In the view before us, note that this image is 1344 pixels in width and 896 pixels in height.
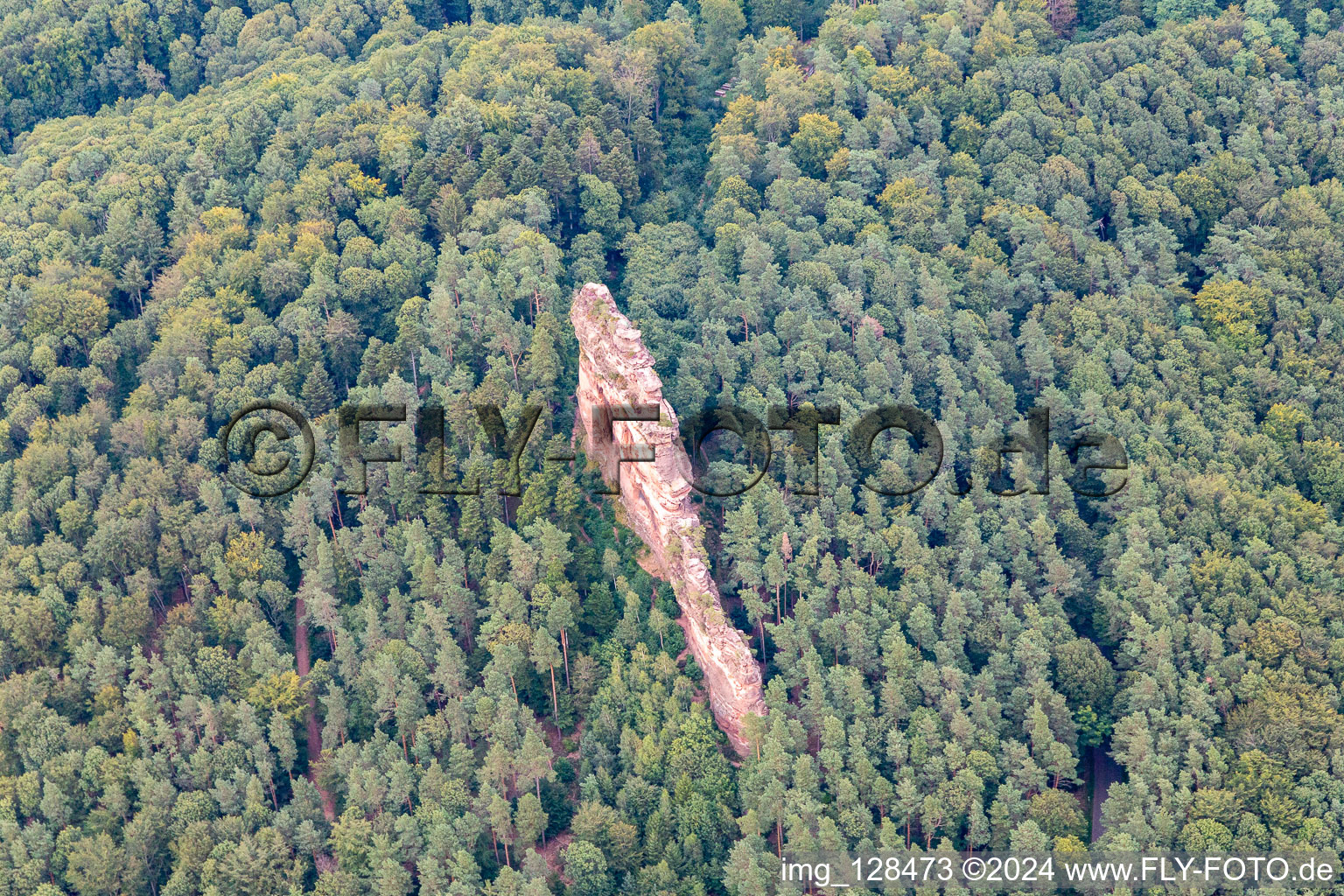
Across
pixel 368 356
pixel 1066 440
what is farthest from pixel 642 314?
pixel 1066 440

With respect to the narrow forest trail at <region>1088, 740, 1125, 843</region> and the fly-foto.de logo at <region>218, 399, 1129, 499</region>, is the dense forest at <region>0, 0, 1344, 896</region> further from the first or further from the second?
the narrow forest trail at <region>1088, 740, 1125, 843</region>

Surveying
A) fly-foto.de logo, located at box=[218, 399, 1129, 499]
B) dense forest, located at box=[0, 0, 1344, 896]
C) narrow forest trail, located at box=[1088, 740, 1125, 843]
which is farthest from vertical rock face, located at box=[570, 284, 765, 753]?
narrow forest trail, located at box=[1088, 740, 1125, 843]

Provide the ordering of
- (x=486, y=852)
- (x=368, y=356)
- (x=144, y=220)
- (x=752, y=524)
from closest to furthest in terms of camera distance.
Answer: (x=486, y=852), (x=752, y=524), (x=368, y=356), (x=144, y=220)

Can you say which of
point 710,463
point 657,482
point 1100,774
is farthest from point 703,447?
point 1100,774

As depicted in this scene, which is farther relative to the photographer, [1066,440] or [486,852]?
[1066,440]

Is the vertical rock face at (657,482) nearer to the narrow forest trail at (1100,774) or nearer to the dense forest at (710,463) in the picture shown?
the dense forest at (710,463)

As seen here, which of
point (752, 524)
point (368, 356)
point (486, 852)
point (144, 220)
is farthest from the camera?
point (144, 220)

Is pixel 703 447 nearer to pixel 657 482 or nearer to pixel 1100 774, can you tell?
→ pixel 657 482

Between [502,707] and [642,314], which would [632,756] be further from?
[642,314]

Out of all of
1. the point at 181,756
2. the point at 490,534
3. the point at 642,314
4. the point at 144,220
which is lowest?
the point at 181,756
